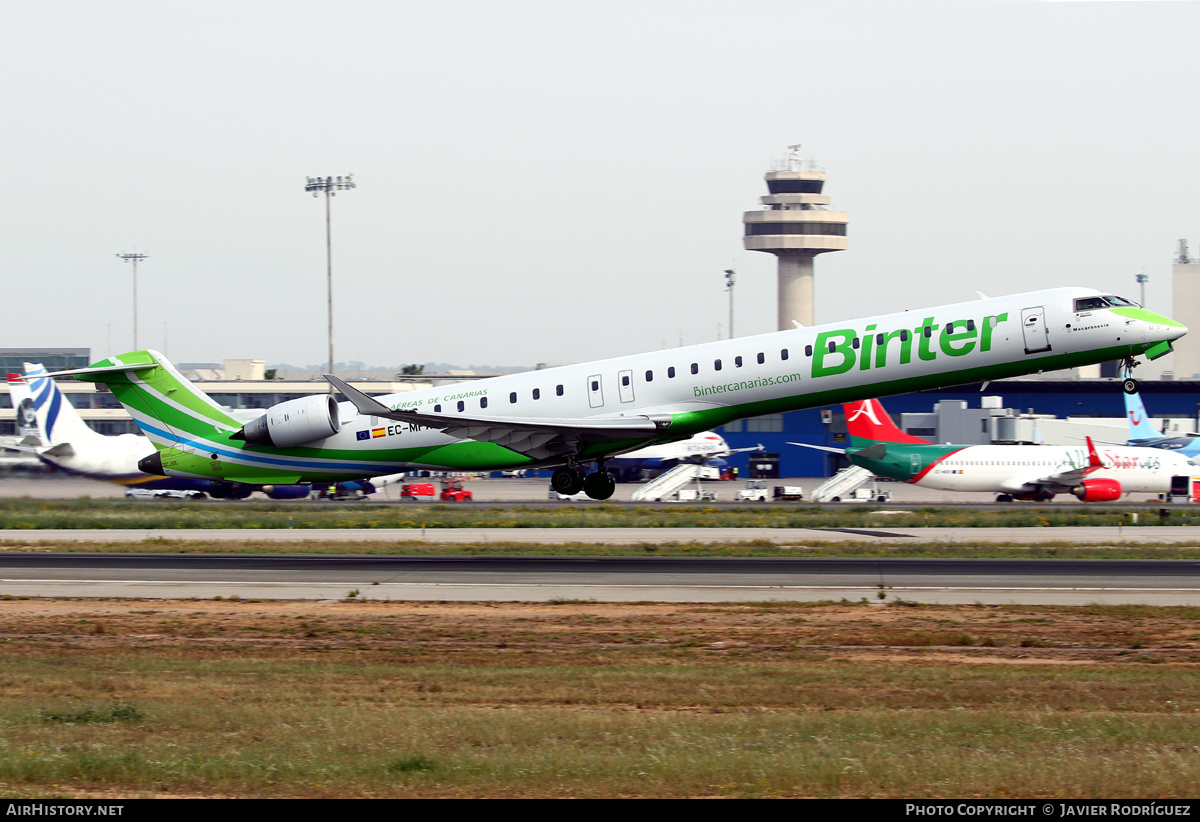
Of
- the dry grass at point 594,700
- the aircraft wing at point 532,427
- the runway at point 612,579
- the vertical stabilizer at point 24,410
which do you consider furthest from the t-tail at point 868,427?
the dry grass at point 594,700

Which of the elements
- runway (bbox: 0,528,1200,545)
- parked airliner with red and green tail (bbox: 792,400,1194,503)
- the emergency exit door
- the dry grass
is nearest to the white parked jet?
runway (bbox: 0,528,1200,545)

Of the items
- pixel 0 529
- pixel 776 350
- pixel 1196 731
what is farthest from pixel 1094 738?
pixel 0 529

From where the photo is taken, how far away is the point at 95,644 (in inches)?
766

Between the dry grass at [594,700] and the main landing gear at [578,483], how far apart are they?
8.64 meters

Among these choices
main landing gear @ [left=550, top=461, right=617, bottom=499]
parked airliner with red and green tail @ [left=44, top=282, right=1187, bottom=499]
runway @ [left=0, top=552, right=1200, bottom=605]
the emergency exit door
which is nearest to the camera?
runway @ [left=0, top=552, right=1200, bottom=605]

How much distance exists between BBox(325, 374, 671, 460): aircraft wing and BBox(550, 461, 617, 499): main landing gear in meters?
1.08

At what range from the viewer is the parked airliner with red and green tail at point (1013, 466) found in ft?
200

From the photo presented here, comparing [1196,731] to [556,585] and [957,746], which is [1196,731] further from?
Result: [556,585]

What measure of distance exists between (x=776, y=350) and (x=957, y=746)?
17020 mm

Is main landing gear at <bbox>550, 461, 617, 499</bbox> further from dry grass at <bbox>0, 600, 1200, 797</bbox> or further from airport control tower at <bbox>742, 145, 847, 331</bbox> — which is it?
airport control tower at <bbox>742, 145, 847, 331</bbox>

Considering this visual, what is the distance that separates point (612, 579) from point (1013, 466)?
42.3 meters

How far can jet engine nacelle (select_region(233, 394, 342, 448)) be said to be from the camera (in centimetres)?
3170

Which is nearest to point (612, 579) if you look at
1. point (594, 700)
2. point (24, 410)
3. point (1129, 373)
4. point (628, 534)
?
point (628, 534)
